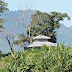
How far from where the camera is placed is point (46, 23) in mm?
71438

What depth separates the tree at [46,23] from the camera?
70.4m

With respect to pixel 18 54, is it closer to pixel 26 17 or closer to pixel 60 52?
pixel 60 52

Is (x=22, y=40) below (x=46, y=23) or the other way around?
below

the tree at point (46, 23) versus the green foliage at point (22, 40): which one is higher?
the tree at point (46, 23)

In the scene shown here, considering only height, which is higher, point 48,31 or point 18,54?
point 18,54

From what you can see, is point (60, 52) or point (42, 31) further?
point (42, 31)

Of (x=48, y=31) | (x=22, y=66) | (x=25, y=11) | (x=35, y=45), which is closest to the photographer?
(x=22, y=66)

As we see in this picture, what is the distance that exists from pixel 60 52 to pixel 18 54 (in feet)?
8.12

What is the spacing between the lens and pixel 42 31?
236 ft

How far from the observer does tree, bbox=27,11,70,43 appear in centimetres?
7044

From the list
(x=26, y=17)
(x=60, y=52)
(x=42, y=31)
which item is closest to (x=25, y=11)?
(x=26, y=17)

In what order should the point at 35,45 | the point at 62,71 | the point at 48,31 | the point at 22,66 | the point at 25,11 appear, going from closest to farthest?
the point at 22,66 < the point at 62,71 < the point at 35,45 < the point at 25,11 < the point at 48,31

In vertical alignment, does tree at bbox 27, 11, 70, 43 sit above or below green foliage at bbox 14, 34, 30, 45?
above

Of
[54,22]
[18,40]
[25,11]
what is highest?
[25,11]
